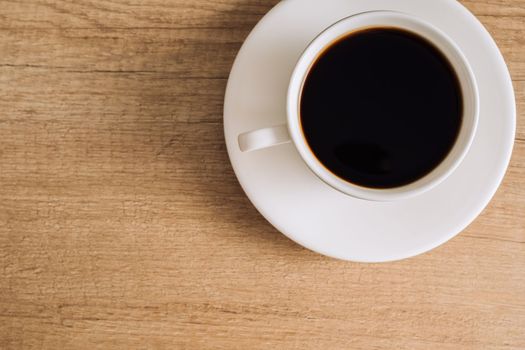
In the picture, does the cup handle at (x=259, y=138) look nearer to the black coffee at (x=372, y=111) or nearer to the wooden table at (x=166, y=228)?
the black coffee at (x=372, y=111)

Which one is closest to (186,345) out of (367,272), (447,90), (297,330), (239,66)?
(297,330)

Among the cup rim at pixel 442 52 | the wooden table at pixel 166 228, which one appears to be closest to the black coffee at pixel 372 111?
the cup rim at pixel 442 52

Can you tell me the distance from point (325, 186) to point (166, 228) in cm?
26

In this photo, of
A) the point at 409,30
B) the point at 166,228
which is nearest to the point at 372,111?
the point at 409,30

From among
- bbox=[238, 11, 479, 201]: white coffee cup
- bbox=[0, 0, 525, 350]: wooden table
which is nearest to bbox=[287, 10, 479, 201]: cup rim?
bbox=[238, 11, 479, 201]: white coffee cup

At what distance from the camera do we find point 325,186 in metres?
0.78

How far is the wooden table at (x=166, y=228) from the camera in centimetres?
86

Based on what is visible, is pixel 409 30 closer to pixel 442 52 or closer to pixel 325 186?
pixel 442 52

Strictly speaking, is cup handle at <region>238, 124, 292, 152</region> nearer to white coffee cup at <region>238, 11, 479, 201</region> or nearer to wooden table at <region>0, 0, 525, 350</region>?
white coffee cup at <region>238, 11, 479, 201</region>

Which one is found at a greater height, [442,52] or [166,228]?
[442,52]

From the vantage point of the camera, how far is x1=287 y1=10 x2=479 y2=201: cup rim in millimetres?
685

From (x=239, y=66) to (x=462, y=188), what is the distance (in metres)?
0.34

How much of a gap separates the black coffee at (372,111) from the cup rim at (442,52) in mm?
36

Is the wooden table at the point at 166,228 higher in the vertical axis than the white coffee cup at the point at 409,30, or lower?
lower
